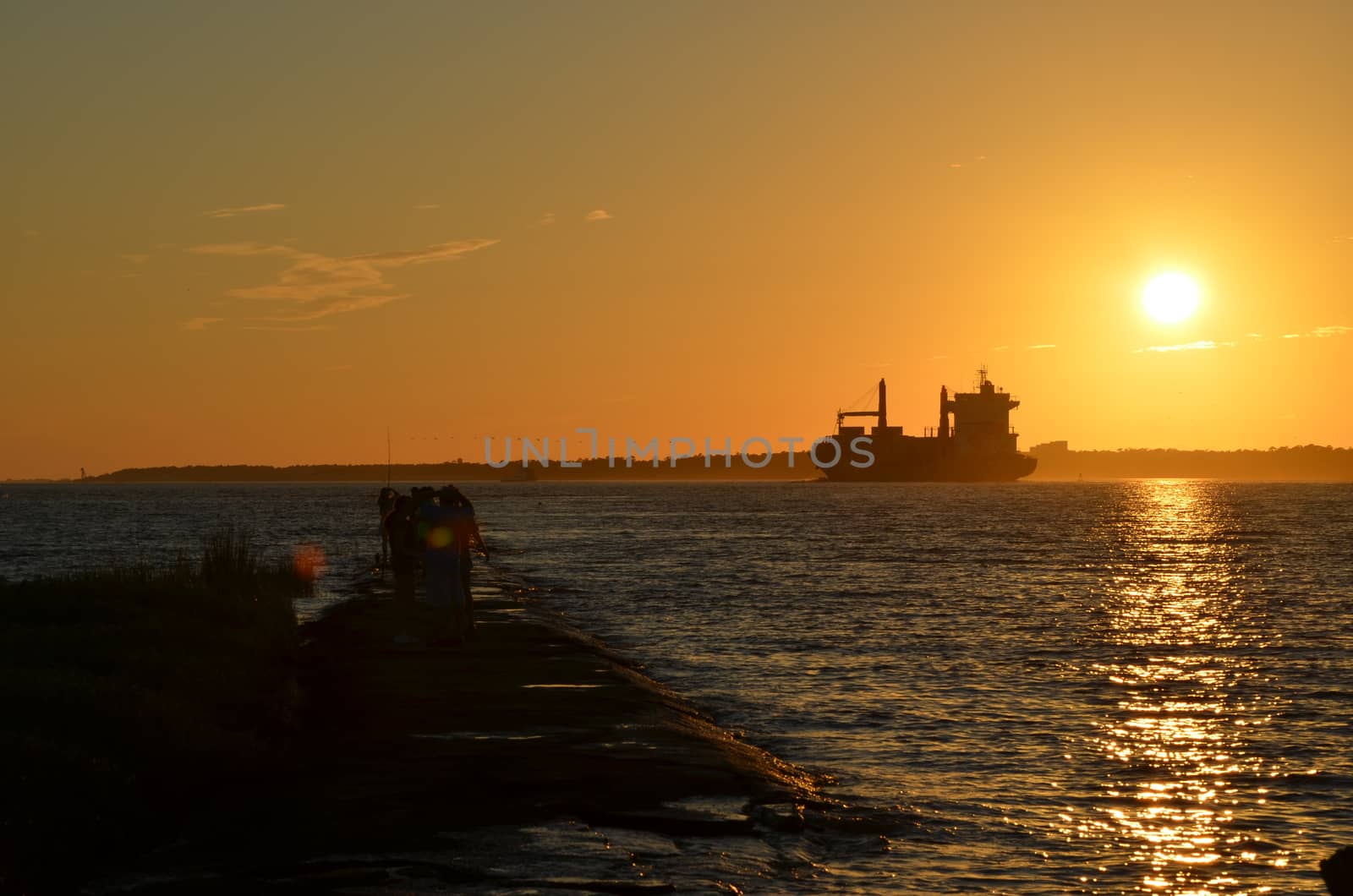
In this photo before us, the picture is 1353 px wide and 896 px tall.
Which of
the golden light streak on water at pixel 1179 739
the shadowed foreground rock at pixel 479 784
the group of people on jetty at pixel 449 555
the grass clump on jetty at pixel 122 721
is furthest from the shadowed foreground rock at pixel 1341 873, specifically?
the group of people on jetty at pixel 449 555

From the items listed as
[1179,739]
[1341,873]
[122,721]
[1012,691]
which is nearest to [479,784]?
[122,721]

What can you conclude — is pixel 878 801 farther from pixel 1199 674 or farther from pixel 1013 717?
Result: pixel 1199 674

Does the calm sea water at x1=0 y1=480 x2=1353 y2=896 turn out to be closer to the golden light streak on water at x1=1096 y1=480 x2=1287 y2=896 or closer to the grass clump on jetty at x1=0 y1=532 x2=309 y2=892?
the golden light streak on water at x1=1096 y1=480 x2=1287 y2=896

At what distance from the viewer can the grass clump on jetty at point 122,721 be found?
9305 millimetres

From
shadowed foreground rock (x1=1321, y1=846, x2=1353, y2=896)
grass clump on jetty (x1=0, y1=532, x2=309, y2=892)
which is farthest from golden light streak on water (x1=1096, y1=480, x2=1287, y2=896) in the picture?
grass clump on jetty (x1=0, y1=532, x2=309, y2=892)

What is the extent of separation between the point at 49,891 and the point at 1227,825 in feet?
30.1

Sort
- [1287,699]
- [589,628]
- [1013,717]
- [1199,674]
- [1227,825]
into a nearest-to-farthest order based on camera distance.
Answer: [1227,825] → [1013,717] → [1287,699] → [1199,674] → [589,628]

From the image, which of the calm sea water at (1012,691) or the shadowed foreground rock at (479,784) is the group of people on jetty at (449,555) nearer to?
the shadowed foreground rock at (479,784)

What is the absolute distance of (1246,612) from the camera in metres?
32.0

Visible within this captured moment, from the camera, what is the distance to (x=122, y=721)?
11875 mm

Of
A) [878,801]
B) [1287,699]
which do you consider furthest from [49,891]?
[1287,699]

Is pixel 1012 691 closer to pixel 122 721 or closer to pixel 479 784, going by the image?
pixel 479 784

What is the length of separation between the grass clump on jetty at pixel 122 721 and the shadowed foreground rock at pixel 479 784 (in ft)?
1.64

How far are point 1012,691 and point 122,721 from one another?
12281 millimetres
